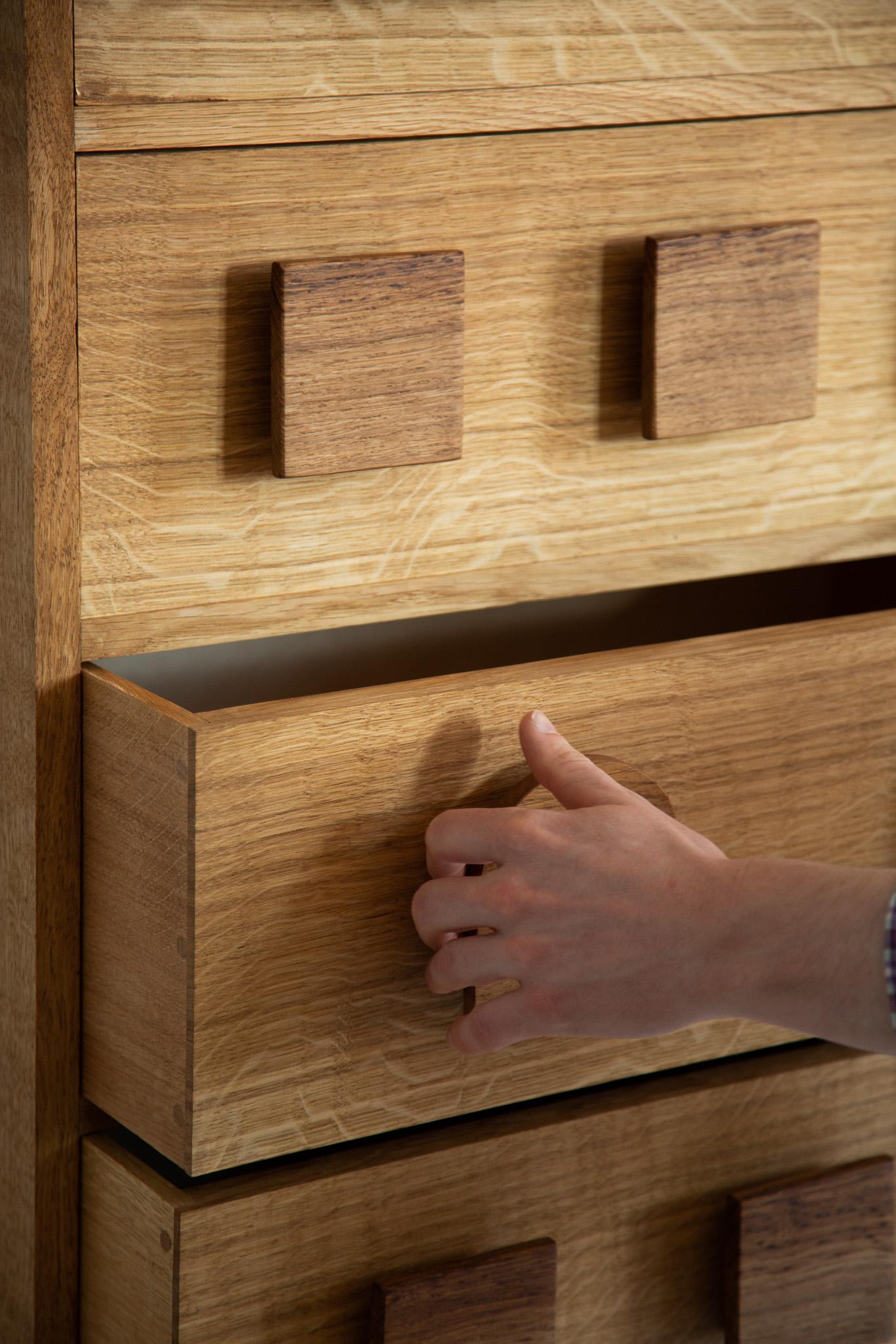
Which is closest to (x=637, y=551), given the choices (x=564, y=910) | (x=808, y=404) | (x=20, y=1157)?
(x=808, y=404)

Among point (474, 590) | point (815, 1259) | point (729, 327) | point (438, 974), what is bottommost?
point (815, 1259)

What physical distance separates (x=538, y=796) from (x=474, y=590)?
101mm

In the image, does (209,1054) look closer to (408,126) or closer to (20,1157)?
(20,1157)

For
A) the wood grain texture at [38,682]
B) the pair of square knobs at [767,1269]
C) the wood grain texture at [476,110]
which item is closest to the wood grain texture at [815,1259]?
the pair of square knobs at [767,1269]

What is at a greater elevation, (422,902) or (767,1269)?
(422,902)

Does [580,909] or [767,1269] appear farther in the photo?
[767,1269]

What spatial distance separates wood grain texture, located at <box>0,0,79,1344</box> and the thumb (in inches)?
6.4

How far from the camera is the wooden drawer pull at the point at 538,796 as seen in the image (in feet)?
1.89

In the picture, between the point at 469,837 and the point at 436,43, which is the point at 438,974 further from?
the point at 436,43

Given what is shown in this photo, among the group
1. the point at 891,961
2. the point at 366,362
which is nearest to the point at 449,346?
the point at 366,362

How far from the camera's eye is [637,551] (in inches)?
26.9

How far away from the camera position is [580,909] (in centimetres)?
54

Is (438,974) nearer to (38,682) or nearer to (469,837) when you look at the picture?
(469,837)

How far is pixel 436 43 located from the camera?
1.92 ft
